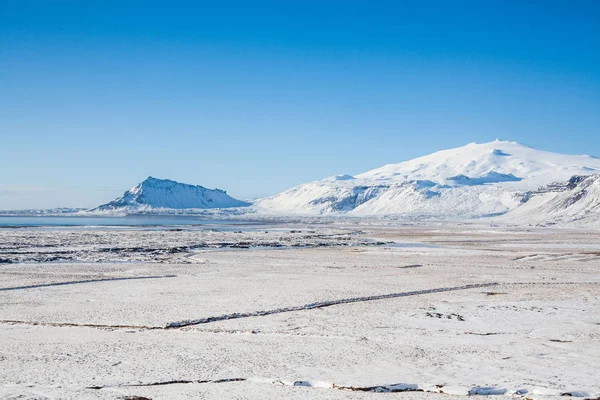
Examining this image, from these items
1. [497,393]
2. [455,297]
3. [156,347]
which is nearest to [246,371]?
[156,347]

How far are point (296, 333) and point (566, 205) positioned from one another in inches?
4770

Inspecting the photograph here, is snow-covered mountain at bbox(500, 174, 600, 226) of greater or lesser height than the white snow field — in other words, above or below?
above

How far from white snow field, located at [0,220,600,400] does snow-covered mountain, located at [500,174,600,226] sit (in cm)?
8380

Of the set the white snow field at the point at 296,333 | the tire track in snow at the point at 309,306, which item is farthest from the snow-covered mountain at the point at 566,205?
the white snow field at the point at 296,333

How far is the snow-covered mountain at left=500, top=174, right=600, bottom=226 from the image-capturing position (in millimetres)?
107562

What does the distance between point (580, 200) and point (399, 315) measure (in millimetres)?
116931

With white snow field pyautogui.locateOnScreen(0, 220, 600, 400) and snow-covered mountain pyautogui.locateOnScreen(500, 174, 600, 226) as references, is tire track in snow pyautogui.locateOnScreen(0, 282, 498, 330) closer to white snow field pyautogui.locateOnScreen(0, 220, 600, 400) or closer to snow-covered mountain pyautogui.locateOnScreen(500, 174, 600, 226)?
white snow field pyautogui.locateOnScreen(0, 220, 600, 400)

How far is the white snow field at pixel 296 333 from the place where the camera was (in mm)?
10062

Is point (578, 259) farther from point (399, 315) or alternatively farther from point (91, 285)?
point (91, 285)

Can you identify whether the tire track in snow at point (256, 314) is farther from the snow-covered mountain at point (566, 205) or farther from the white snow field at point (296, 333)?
the snow-covered mountain at point (566, 205)

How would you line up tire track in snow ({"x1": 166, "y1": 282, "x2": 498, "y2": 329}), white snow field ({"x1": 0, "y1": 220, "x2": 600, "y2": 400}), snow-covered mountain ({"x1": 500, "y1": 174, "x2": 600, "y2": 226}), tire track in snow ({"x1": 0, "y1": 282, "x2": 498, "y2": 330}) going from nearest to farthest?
white snow field ({"x1": 0, "y1": 220, "x2": 600, "y2": 400}) < tire track in snow ({"x1": 0, "y1": 282, "x2": 498, "y2": 330}) < tire track in snow ({"x1": 166, "y1": 282, "x2": 498, "y2": 329}) < snow-covered mountain ({"x1": 500, "y1": 174, "x2": 600, "y2": 226})

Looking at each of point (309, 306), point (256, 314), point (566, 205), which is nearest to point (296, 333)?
point (256, 314)

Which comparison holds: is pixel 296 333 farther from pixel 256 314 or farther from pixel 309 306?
pixel 309 306

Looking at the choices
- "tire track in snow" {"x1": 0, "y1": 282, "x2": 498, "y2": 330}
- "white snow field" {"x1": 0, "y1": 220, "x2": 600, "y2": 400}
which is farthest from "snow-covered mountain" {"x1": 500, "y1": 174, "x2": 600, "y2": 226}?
"tire track in snow" {"x1": 0, "y1": 282, "x2": 498, "y2": 330}
